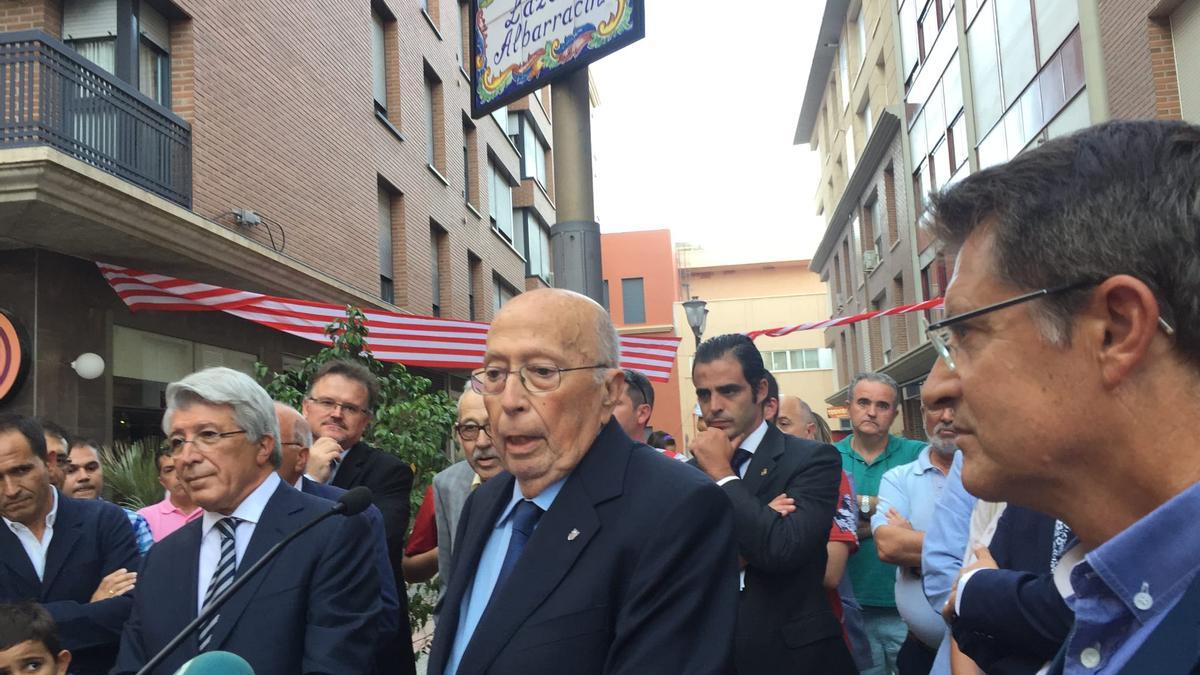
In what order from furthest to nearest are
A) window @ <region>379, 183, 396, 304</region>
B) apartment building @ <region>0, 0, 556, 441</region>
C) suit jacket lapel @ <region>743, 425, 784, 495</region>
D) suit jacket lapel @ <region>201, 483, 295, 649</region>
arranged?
1. window @ <region>379, 183, 396, 304</region>
2. apartment building @ <region>0, 0, 556, 441</region>
3. suit jacket lapel @ <region>743, 425, 784, 495</region>
4. suit jacket lapel @ <region>201, 483, 295, 649</region>

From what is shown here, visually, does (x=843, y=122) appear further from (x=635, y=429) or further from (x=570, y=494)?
(x=570, y=494)

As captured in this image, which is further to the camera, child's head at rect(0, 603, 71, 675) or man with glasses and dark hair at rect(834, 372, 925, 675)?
man with glasses and dark hair at rect(834, 372, 925, 675)

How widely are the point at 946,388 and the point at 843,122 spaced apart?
38.1 metres

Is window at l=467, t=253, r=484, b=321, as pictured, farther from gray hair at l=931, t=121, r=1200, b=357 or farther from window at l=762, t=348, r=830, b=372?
window at l=762, t=348, r=830, b=372

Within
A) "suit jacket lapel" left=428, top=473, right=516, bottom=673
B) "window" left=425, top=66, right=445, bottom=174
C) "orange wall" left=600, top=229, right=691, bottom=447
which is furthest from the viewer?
"orange wall" left=600, top=229, right=691, bottom=447

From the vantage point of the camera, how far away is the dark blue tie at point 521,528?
2.59 meters

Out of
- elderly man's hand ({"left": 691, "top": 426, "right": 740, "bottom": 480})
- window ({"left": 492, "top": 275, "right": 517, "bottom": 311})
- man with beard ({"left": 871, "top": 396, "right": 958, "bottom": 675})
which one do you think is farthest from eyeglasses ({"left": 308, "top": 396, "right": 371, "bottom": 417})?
window ({"left": 492, "top": 275, "right": 517, "bottom": 311})

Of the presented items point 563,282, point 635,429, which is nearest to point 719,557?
point 563,282

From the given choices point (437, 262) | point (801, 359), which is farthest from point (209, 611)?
point (801, 359)

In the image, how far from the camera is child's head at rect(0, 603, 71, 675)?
3.61 meters

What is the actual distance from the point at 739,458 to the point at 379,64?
17.5m

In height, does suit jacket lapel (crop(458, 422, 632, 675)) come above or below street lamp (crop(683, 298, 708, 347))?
below

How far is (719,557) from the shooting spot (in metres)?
2.39

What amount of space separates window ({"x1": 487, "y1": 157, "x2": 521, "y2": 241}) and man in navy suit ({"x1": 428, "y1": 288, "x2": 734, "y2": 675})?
81.4 feet
